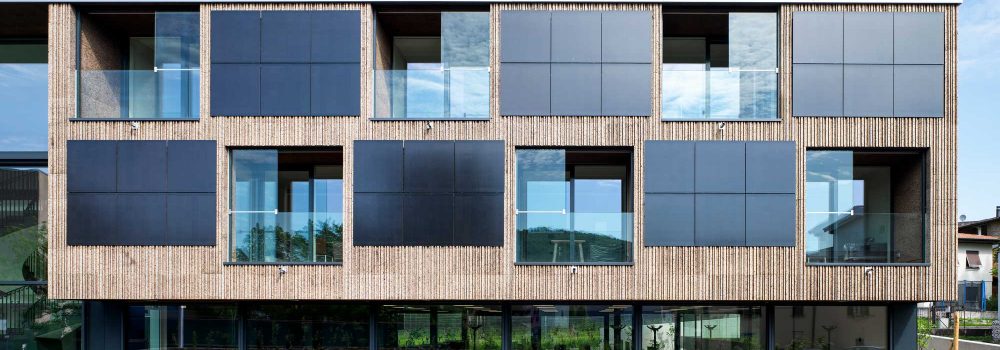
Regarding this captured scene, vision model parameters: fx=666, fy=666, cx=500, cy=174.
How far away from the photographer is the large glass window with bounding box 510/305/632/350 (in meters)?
13.3

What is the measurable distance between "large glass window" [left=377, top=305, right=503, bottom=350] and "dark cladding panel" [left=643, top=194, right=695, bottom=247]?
3.50 metres

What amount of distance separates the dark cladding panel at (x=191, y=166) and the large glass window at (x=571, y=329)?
6.35 meters

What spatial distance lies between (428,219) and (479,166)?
4.44 feet

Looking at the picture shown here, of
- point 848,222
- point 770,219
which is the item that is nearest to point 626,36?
point 770,219

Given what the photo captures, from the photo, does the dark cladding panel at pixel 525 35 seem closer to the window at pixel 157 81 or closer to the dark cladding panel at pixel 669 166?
the dark cladding panel at pixel 669 166

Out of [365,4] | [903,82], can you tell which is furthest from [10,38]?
[903,82]

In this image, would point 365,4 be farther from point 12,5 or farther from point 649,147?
point 12,5

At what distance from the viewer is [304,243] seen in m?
12.4

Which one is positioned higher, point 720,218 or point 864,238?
point 720,218

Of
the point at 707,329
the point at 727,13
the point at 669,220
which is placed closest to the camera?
the point at 669,220

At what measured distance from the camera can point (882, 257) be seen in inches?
487

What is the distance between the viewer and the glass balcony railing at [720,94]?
486 inches

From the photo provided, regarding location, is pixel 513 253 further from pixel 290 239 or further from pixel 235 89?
pixel 235 89

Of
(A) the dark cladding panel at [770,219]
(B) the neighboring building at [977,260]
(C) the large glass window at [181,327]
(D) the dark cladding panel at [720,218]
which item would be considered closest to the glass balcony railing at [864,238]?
(A) the dark cladding panel at [770,219]
